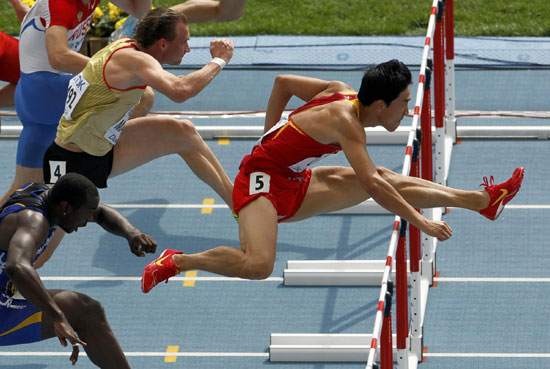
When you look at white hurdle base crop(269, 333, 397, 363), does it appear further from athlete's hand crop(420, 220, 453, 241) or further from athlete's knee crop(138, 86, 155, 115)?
athlete's knee crop(138, 86, 155, 115)

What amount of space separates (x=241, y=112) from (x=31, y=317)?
4864mm

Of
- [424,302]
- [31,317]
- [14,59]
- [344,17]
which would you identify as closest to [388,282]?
[31,317]

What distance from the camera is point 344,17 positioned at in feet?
41.2

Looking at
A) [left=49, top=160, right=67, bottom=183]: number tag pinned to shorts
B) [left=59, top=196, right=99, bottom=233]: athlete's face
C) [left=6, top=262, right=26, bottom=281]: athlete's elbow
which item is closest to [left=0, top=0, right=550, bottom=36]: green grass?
[left=49, top=160, right=67, bottom=183]: number tag pinned to shorts

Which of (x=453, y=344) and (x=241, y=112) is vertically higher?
(x=453, y=344)

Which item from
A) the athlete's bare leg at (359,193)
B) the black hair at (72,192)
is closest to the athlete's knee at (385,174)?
the athlete's bare leg at (359,193)

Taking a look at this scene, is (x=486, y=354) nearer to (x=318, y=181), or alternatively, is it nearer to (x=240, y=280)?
(x=318, y=181)

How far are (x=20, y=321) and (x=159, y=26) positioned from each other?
1.75 metres

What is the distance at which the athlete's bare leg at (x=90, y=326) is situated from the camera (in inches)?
231

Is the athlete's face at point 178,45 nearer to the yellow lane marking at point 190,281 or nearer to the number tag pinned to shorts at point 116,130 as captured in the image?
the number tag pinned to shorts at point 116,130

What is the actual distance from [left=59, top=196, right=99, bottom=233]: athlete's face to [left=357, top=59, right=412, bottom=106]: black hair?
1.48m

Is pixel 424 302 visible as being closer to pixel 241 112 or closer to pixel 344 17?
pixel 241 112

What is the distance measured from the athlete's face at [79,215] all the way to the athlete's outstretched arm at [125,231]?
303mm

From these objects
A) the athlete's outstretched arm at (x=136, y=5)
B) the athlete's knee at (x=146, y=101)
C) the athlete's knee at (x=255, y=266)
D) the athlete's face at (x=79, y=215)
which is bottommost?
the athlete's knee at (x=146, y=101)
